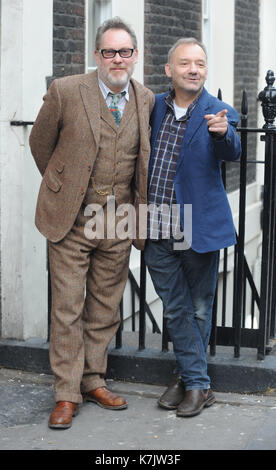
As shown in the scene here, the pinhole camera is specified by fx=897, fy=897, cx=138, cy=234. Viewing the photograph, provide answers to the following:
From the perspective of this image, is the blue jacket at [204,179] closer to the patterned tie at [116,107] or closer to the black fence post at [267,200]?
the patterned tie at [116,107]

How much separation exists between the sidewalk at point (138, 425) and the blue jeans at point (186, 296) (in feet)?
0.82

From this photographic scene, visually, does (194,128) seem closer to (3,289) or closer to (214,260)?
(214,260)

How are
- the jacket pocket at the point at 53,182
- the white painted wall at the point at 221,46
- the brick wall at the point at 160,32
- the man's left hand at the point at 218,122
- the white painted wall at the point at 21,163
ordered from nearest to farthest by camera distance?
the man's left hand at the point at 218,122, the jacket pocket at the point at 53,182, the white painted wall at the point at 21,163, the brick wall at the point at 160,32, the white painted wall at the point at 221,46

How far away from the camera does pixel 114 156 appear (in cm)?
466

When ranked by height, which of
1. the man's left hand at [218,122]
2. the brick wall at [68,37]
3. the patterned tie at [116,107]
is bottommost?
the man's left hand at [218,122]

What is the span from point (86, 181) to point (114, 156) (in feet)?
0.64

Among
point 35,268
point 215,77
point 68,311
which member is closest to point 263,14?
point 215,77

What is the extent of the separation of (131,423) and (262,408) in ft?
2.42

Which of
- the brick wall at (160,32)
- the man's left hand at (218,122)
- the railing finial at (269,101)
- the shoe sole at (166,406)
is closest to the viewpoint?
the man's left hand at (218,122)

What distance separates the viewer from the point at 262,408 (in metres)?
4.89

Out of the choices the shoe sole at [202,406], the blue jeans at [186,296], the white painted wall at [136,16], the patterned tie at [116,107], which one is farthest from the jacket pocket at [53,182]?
the white painted wall at [136,16]

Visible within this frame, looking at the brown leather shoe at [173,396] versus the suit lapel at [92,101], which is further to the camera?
the brown leather shoe at [173,396]

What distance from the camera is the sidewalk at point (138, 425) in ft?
14.4

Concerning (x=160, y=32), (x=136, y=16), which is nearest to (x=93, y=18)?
(x=136, y=16)
